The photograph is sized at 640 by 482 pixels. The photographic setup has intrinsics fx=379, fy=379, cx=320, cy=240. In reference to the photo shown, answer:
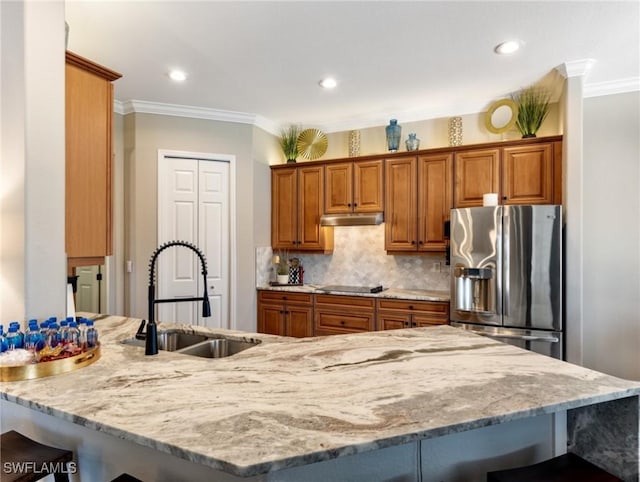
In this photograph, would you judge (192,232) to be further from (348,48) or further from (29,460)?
(29,460)

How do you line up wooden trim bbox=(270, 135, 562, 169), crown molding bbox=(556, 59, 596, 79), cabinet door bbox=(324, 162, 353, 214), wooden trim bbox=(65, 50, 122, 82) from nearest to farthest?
1. wooden trim bbox=(65, 50, 122, 82)
2. crown molding bbox=(556, 59, 596, 79)
3. wooden trim bbox=(270, 135, 562, 169)
4. cabinet door bbox=(324, 162, 353, 214)

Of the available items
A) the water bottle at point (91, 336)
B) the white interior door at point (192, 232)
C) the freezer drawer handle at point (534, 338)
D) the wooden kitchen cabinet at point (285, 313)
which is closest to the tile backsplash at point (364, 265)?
the wooden kitchen cabinet at point (285, 313)

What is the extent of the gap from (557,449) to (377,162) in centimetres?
308

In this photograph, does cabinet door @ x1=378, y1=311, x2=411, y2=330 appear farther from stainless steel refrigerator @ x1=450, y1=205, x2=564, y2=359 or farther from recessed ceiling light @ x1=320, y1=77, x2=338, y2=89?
recessed ceiling light @ x1=320, y1=77, x2=338, y2=89

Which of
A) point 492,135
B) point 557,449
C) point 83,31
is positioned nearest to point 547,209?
point 492,135

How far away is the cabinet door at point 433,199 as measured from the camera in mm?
3697

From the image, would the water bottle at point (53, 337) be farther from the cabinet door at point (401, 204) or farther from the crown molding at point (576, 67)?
the crown molding at point (576, 67)

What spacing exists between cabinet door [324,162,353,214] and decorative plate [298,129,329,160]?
398 millimetres

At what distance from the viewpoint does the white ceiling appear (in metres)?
2.26

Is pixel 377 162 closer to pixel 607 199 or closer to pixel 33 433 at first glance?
pixel 607 199

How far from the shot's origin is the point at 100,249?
1.90 metres

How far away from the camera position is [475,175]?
357cm

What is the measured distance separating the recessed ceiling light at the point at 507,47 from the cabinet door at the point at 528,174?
0.95 metres

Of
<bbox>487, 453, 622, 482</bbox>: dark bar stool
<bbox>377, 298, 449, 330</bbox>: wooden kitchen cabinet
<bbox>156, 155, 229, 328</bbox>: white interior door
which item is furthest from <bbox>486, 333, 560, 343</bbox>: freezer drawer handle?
<bbox>156, 155, 229, 328</bbox>: white interior door
